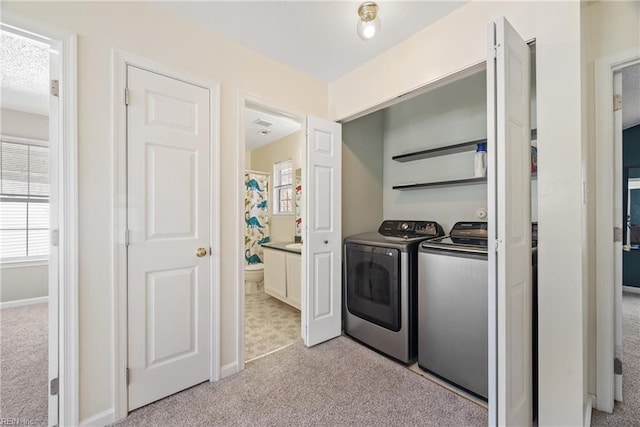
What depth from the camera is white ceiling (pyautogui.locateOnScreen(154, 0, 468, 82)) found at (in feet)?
5.53

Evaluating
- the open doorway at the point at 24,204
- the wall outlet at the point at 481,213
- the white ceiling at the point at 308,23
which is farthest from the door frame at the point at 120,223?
the wall outlet at the point at 481,213

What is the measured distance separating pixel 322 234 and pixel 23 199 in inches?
169

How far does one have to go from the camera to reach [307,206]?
2.40m

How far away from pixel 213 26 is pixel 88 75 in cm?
89

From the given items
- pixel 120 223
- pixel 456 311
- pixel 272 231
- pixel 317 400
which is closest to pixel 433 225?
pixel 456 311

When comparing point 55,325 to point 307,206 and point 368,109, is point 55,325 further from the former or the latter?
point 368,109

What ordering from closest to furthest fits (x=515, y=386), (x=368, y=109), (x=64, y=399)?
(x=515, y=386)
(x=64, y=399)
(x=368, y=109)

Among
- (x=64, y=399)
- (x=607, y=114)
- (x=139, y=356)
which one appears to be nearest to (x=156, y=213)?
(x=139, y=356)

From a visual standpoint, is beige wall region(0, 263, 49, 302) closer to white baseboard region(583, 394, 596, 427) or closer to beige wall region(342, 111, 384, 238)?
beige wall region(342, 111, 384, 238)

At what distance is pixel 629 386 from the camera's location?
1.79 meters

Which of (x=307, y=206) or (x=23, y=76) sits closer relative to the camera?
(x=307, y=206)

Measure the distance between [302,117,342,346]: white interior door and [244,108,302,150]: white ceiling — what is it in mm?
1064

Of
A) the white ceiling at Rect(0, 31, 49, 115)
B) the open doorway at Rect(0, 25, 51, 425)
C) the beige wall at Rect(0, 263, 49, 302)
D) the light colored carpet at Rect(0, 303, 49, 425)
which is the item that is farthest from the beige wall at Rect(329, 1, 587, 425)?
the beige wall at Rect(0, 263, 49, 302)

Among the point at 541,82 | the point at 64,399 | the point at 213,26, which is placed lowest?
the point at 64,399
